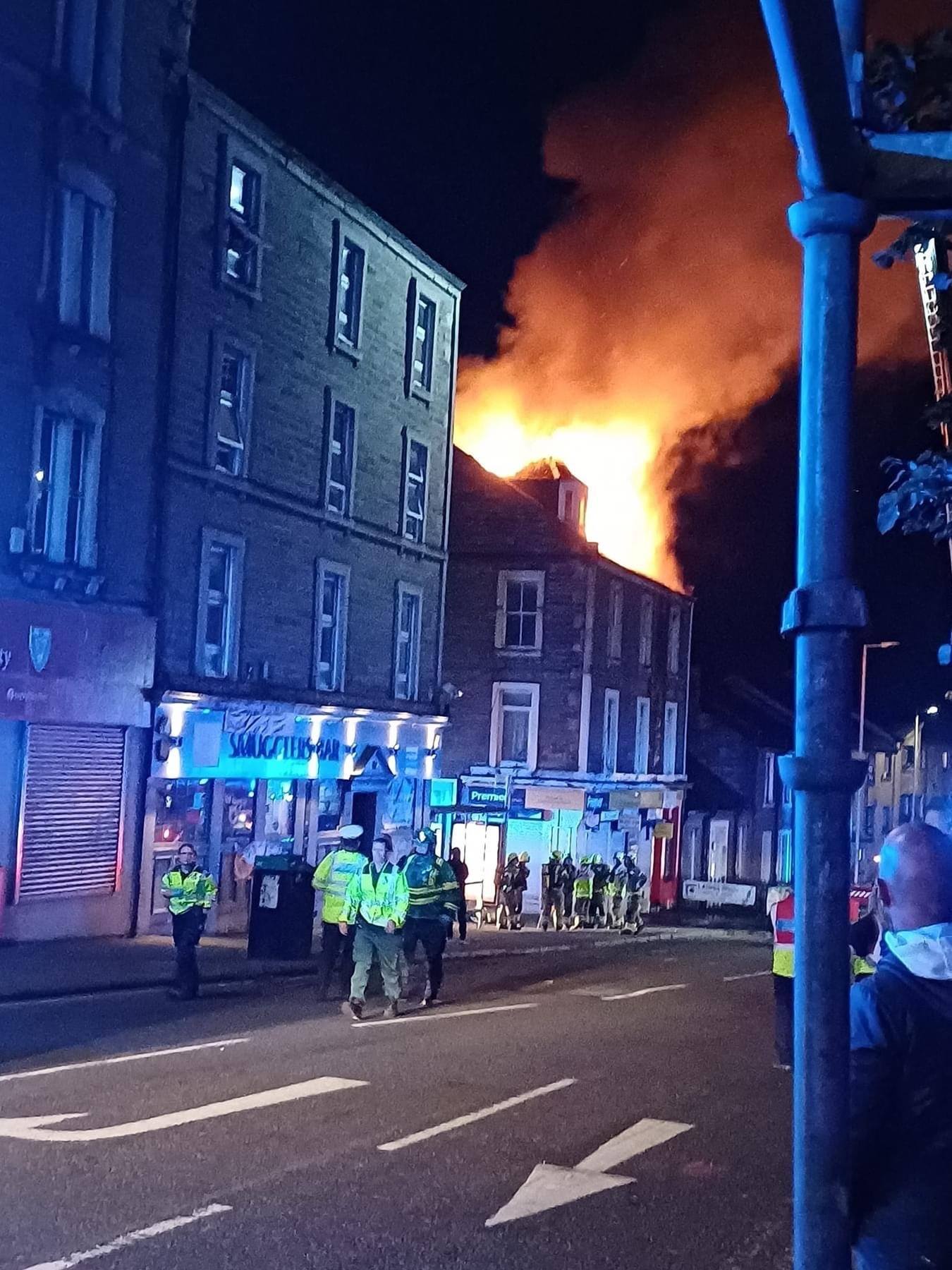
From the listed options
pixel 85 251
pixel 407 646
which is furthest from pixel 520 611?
pixel 85 251

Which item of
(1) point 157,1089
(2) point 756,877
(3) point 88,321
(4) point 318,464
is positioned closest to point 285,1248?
(1) point 157,1089

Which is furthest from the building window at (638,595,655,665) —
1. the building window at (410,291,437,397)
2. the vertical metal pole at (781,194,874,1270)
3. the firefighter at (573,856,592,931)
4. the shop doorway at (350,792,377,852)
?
the vertical metal pole at (781,194,874,1270)

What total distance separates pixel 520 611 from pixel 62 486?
68.6 feet

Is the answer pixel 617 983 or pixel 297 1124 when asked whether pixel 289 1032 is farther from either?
pixel 617 983

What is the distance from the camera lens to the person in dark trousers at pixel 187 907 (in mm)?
16094

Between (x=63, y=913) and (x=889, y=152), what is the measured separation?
20.9 metres

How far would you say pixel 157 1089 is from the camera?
1030cm

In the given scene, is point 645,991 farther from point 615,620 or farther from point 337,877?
point 615,620

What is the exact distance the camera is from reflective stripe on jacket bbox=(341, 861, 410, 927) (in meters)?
14.9

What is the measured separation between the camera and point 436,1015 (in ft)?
50.9

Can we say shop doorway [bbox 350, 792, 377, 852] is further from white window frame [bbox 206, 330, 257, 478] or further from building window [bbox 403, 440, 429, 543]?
white window frame [bbox 206, 330, 257, 478]

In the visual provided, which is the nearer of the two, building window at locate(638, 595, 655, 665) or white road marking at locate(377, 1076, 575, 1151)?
white road marking at locate(377, 1076, 575, 1151)

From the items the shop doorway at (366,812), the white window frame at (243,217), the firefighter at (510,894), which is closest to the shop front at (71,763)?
the white window frame at (243,217)

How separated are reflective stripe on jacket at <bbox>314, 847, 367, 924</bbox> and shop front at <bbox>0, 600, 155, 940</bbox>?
6.72m
